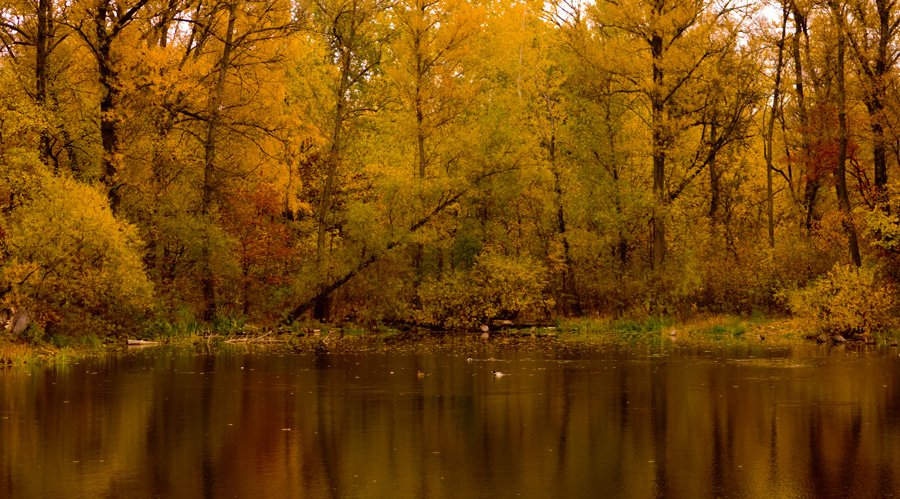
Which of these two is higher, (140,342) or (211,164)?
(211,164)

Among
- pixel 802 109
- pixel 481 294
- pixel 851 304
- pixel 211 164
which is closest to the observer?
pixel 851 304

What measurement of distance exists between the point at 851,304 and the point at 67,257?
2220 cm

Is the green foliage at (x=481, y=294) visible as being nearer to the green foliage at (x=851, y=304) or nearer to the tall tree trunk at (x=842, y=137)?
the green foliage at (x=851, y=304)

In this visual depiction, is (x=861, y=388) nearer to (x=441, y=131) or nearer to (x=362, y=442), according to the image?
(x=362, y=442)

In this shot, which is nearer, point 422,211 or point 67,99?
point 67,99

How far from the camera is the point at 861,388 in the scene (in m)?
17.9

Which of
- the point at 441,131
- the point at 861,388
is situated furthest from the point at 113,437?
the point at 441,131

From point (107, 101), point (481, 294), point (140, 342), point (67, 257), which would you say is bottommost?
point (140, 342)

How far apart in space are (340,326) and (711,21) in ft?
59.4

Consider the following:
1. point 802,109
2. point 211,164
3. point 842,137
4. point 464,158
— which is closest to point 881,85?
point 842,137

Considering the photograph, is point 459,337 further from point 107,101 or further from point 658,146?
point 107,101

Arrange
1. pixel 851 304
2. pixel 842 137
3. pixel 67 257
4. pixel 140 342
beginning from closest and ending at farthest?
pixel 67 257 < pixel 851 304 < pixel 140 342 < pixel 842 137

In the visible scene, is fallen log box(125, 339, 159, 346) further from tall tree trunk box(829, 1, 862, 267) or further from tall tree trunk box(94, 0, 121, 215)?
tall tree trunk box(829, 1, 862, 267)

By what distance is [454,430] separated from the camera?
1341cm
